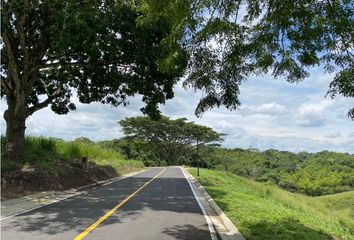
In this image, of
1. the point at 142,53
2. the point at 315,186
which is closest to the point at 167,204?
the point at 142,53

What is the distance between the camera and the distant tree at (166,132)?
242 ft

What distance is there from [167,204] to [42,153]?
11.5 metres

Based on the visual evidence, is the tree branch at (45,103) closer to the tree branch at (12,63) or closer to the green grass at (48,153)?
the green grass at (48,153)

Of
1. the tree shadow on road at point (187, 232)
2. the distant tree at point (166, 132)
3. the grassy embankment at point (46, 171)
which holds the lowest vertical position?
the tree shadow on road at point (187, 232)

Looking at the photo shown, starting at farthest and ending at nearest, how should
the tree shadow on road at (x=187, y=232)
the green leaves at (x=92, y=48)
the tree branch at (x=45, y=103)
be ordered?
the tree branch at (x=45, y=103)
the green leaves at (x=92, y=48)
the tree shadow on road at (x=187, y=232)

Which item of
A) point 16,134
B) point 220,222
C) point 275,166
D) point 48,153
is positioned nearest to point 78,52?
point 16,134

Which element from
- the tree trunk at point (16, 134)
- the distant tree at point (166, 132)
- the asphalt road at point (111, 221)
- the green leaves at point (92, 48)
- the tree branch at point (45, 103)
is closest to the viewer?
the asphalt road at point (111, 221)

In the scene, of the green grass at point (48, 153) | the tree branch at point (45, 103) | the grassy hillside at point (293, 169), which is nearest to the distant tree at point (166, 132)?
the grassy hillside at point (293, 169)

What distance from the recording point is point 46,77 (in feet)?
A: 86.3

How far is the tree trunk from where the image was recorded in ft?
68.4

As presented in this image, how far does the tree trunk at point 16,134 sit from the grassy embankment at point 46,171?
543mm

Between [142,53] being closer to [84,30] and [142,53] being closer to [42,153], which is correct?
[84,30]

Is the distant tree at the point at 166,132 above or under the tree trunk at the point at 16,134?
above

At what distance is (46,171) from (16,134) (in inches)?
89.4
